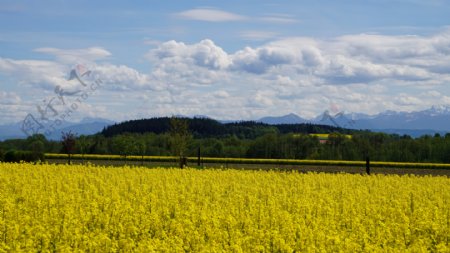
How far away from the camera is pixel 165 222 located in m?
17.2

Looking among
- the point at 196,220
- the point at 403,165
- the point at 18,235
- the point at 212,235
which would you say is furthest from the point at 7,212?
the point at 403,165

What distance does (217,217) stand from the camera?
16641 millimetres

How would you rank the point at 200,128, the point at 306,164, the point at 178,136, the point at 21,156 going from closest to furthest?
the point at 21,156, the point at 178,136, the point at 306,164, the point at 200,128

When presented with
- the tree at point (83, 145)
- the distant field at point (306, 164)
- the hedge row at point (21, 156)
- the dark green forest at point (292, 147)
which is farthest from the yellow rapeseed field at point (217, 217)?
the tree at point (83, 145)

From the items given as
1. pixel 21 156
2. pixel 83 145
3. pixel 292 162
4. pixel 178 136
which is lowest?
pixel 292 162

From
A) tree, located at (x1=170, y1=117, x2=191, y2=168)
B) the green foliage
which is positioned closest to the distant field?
tree, located at (x1=170, y1=117, x2=191, y2=168)

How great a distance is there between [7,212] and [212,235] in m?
6.60

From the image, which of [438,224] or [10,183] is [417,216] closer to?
[438,224]

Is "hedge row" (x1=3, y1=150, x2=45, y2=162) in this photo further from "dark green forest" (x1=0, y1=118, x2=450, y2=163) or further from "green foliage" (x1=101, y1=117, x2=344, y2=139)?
"green foliage" (x1=101, y1=117, x2=344, y2=139)

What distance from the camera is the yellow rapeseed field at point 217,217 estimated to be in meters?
13.3

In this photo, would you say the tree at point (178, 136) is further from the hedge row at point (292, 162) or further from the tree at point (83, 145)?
the tree at point (83, 145)

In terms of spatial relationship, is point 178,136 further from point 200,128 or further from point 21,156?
point 200,128

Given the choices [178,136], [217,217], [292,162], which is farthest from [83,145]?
[217,217]

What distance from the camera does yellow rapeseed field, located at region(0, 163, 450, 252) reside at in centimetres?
1327
